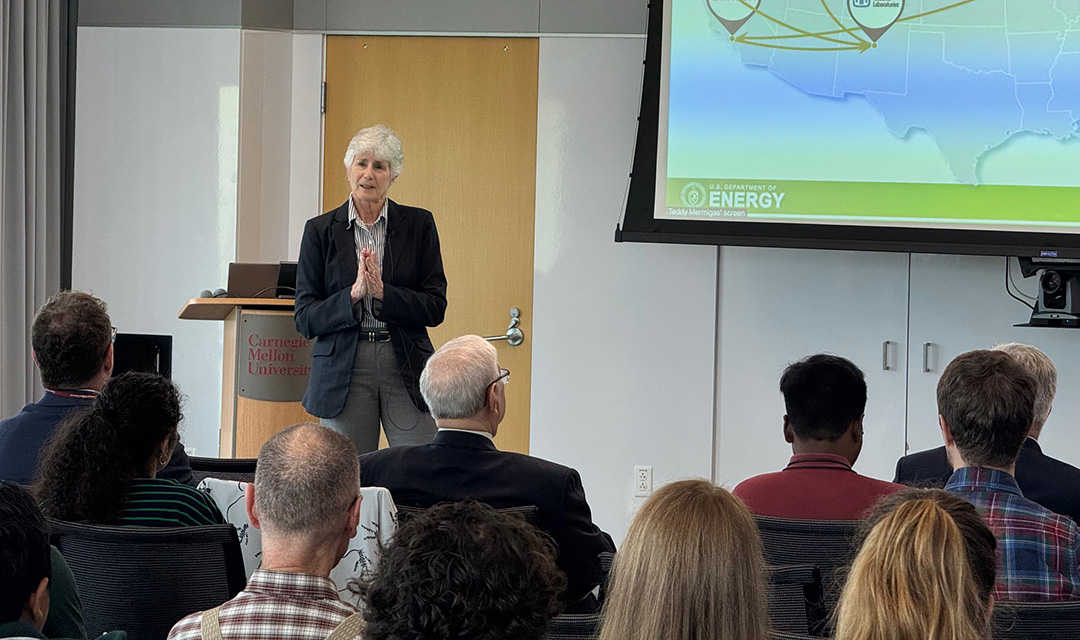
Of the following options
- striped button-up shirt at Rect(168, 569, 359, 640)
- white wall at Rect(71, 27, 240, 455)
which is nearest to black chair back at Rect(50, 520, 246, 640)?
striped button-up shirt at Rect(168, 569, 359, 640)

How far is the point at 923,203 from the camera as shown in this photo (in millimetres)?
4633

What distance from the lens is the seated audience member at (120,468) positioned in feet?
6.77

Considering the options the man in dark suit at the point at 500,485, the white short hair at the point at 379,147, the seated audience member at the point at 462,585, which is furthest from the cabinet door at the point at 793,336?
→ the seated audience member at the point at 462,585

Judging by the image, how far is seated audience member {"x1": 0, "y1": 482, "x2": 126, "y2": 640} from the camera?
4.61ft

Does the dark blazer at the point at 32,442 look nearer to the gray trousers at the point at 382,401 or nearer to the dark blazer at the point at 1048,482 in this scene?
the gray trousers at the point at 382,401

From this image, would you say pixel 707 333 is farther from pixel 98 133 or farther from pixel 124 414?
pixel 124 414

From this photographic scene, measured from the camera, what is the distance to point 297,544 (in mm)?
1628

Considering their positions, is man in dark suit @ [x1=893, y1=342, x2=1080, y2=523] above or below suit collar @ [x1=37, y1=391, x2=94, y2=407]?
below

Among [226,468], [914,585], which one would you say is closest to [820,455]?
[914,585]

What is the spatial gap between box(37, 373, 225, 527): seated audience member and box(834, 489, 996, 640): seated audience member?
4.32 feet

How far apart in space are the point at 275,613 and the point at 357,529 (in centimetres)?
54

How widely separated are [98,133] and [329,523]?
403 cm

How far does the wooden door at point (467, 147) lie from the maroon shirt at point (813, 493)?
283 centimetres

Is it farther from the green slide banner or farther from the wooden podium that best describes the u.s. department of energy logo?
the wooden podium
